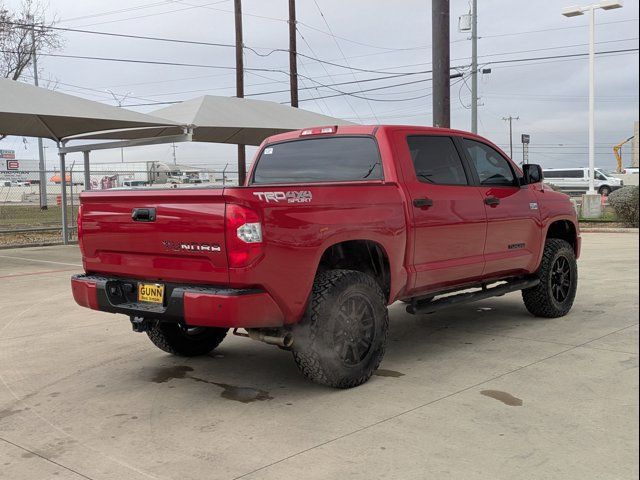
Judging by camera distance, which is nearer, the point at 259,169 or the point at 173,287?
the point at 173,287

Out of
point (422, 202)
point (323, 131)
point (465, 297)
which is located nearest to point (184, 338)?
point (323, 131)

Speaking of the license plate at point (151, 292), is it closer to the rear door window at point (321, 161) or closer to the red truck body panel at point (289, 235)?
the red truck body panel at point (289, 235)

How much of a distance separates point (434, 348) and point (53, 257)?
11.1 m

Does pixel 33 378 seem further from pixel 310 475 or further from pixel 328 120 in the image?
pixel 328 120

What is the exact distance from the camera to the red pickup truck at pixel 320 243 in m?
4.10

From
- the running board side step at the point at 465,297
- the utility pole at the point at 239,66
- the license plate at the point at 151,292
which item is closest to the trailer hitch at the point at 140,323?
the license plate at the point at 151,292

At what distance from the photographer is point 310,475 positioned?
10.9ft

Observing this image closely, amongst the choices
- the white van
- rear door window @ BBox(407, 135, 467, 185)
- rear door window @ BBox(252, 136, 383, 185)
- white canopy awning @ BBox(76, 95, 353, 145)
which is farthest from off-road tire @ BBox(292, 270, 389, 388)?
the white van

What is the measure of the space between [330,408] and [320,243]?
110 cm

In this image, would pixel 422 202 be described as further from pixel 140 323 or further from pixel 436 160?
pixel 140 323

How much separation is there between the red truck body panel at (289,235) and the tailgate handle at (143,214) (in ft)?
0.13

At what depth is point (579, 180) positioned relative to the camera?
47906mm

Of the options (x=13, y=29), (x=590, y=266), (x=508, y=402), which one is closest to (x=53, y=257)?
(x=590, y=266)

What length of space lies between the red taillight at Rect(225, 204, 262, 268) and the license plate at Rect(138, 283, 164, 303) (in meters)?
0.70
